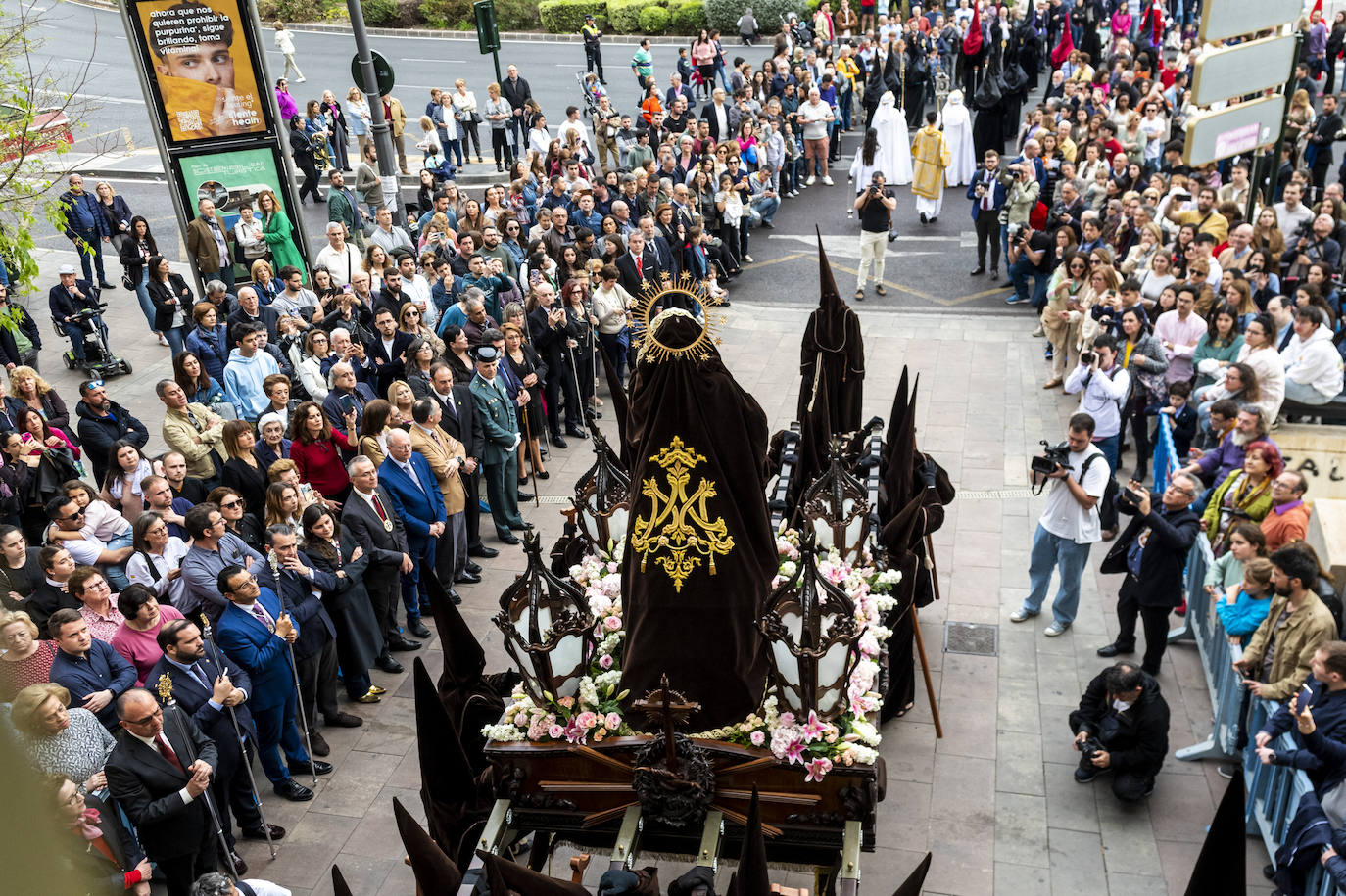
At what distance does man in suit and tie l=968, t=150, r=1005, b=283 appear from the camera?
17172mm

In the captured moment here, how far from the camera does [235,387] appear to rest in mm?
10398

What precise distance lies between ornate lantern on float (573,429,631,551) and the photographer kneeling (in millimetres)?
3286

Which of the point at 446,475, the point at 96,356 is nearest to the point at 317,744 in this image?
the point at 446,475

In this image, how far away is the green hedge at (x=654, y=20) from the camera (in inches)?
1452

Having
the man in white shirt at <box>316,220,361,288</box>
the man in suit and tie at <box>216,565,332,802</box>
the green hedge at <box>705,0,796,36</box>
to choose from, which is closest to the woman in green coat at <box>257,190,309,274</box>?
the man in white shirt at <box>316,220,361,288</box>

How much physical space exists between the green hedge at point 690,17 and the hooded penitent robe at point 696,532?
33514 mm

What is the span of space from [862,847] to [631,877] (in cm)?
127

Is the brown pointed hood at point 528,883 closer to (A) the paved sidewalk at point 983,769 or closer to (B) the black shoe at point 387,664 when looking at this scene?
(A) the paved sidewalk at point 983,769

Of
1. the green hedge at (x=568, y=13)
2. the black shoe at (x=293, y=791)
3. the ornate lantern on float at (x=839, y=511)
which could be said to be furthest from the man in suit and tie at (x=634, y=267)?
the green hedge at (x=568, y=13)

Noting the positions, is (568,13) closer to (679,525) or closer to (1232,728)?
(1232,728)

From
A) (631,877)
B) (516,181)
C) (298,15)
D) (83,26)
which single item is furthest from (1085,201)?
(83,26)

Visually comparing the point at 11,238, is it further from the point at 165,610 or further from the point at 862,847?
the point at 862,847

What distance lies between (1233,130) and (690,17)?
27.4 m

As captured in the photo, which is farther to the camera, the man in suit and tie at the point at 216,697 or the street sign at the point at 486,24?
the street sign at the point at 486,24
